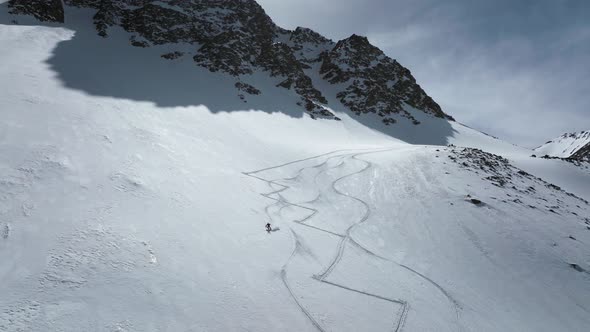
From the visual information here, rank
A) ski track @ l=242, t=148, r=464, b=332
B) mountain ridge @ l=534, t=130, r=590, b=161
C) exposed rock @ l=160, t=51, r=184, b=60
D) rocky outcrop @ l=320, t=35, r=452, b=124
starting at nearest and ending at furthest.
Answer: ski track @ l=242, t=148, r=464, b=332
exposed rock @ l=160, t=51, r=184, b=60
rocky outcrop @ l=320, t=35, r=452, b=124
mountain ridge @ l=534, t=130, r=590, b=161

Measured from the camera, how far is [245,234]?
13.3 metres

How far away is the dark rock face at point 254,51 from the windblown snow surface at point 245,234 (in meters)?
32.8

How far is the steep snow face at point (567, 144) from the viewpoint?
14525cm

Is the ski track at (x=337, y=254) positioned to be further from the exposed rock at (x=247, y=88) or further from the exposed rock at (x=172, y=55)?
the exposed rock at (x=172, y=55)

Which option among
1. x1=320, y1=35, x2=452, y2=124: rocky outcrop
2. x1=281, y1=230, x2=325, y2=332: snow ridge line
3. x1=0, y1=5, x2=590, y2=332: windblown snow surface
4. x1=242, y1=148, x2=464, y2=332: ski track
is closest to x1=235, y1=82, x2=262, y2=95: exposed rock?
x1=0, y1=5, x2=590, y2=332: windblown snow surface

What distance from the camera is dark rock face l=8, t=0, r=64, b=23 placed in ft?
142

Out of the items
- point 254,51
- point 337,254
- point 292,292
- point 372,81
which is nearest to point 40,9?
point 254,51

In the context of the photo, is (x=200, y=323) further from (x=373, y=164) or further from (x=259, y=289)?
(x=373, y=164)

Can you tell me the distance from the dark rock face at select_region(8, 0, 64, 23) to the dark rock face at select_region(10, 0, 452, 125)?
108mm

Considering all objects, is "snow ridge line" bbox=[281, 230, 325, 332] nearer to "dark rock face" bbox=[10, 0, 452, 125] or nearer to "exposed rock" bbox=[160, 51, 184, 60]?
"dark rock face" bbox=[10, 0, 452, 125]

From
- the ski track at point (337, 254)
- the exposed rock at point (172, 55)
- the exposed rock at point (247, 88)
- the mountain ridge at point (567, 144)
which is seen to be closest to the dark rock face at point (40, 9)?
the exposed rock at point (172, 55)

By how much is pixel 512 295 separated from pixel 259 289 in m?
10.4

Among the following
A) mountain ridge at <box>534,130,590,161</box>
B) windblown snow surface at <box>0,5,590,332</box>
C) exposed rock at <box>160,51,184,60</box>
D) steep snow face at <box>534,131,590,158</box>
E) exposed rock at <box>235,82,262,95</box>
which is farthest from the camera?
steep snow face at <box>534,131,590,158</box>

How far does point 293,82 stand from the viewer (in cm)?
6706
